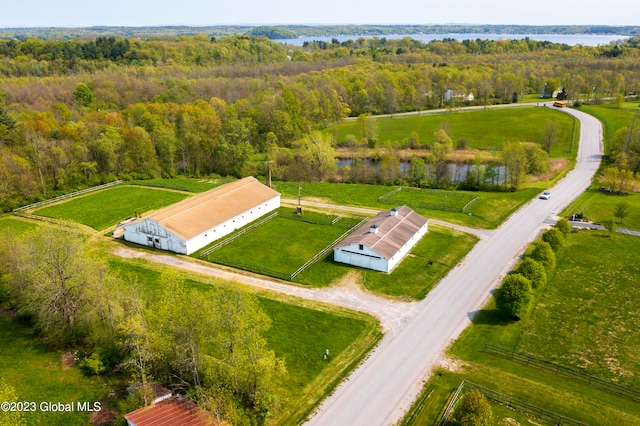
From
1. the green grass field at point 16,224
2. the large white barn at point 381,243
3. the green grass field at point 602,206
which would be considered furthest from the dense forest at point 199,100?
the green grass field at point 602,206

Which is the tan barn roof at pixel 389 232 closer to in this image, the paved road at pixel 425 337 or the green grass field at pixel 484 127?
the paved road at pixel 425 337

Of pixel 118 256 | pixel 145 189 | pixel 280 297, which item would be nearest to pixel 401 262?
pixel 280 297

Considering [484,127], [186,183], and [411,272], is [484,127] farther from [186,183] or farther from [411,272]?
[411,272]

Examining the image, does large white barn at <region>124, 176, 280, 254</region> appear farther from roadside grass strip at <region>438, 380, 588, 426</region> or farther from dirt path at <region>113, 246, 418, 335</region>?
roadside grass strip at <region>438, 380, 588, 426</region>

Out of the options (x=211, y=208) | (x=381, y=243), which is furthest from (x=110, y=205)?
(x=381, y=243)

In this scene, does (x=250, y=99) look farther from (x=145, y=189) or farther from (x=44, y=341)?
(x=44, y=341)

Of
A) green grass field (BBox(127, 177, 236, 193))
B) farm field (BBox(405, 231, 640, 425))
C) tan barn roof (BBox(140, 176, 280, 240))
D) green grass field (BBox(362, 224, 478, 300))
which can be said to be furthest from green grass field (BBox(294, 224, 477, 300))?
green grass field (BBox(127, 177, 236, 193))
